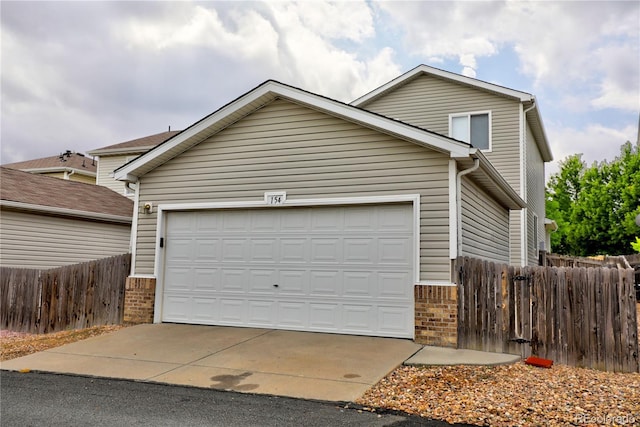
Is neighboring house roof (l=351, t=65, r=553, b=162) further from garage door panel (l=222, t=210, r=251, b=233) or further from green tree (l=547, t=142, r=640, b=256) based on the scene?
green tree (l=547, t=142, r=640, b=256)

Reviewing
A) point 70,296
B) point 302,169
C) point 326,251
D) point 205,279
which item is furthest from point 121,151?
point 326,251

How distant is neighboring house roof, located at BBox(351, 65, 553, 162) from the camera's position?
14219mm

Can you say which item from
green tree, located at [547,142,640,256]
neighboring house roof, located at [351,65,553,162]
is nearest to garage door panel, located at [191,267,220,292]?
neighboring house roof, located at [351,65,553,162]

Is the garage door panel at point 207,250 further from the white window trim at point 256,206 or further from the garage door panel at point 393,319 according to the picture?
the garage door panel at point 393,319

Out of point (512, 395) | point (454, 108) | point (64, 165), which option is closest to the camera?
point (512, 395)

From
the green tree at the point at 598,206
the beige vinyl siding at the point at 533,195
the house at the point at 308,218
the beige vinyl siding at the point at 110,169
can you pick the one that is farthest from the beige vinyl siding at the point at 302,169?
the green tree at the point at 598,206

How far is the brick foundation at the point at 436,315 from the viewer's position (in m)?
7.53

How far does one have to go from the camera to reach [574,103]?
21.1 meters

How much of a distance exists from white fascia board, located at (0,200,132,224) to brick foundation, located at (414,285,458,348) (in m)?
10.4

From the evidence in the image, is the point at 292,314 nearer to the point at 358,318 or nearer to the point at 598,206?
the point at 358,318

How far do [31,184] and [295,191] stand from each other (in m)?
9.87

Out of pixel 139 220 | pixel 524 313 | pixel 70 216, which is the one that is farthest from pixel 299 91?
pixel 70 216

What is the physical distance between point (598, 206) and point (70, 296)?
32.8m

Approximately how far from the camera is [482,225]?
1002 cm
